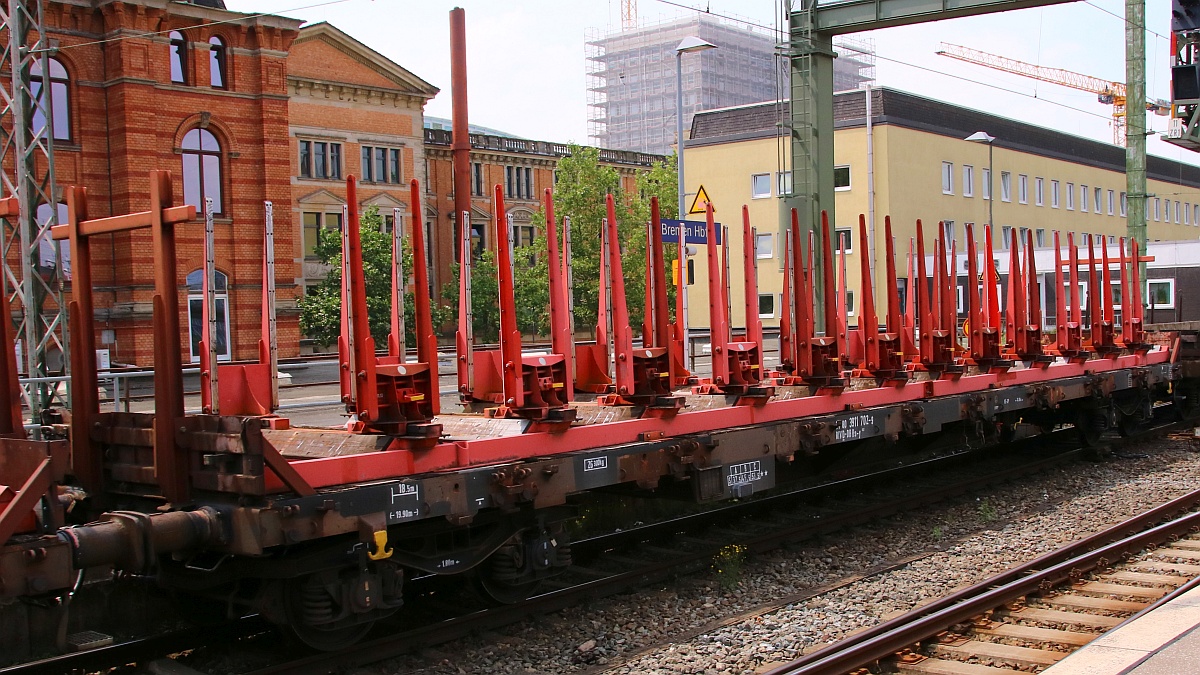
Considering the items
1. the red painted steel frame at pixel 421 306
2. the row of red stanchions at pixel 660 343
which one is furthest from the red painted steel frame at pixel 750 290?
the red painted steel frame at pixel 421 306

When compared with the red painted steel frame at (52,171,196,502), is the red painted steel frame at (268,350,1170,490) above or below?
below

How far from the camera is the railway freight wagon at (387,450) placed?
575cm

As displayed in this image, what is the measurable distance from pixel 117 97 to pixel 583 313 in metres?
19.8

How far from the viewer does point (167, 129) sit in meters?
29.9

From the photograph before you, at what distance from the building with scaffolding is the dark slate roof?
55.0 m

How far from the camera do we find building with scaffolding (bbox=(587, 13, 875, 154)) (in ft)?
357

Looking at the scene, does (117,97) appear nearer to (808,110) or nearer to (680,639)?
(808,110)

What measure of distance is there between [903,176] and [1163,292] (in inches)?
551

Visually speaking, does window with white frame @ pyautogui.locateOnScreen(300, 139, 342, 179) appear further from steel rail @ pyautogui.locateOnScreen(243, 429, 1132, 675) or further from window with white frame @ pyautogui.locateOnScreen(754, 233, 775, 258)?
steel rail @ pyautogui.locateOnScreen(243, 429, 1132, 675)

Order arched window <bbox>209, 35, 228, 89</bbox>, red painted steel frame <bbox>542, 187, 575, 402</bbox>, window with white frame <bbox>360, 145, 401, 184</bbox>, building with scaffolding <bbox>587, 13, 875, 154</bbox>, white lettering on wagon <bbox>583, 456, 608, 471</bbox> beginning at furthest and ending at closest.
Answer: building with scaffolding <bbox>587, 13, 875, 154</bbox>
window with white frame <bbox>360, 145, 401, 184</bbox>
arched window <bbox>209, 35, 228, 89</bbox>
red painted steel frame <bbox>542, 187, 575, 402</bbox>
white lettering on wagon <bbox>583, 456, 608, 471</bbox>

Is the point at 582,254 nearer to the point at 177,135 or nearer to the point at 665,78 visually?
the point at 177,135

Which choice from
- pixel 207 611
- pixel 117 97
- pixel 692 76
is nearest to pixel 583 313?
pixel 117 97

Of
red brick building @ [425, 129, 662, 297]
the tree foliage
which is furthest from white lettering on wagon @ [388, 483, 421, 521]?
red brick building @ [425, 129, 662, 297]

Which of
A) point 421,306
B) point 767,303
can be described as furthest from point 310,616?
point 767,303
